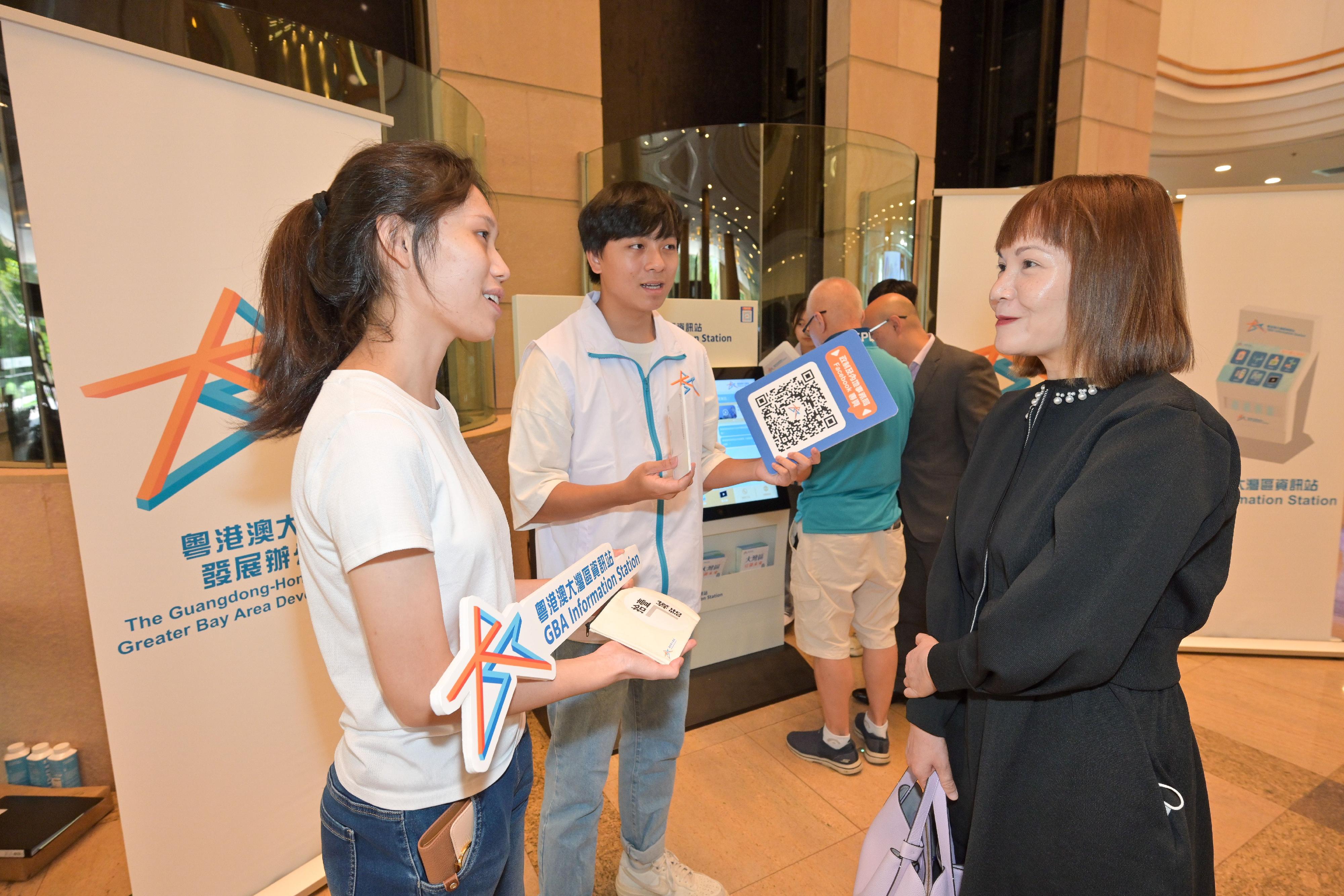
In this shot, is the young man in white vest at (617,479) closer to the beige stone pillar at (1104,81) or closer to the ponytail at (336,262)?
the ponytail at (336,262)

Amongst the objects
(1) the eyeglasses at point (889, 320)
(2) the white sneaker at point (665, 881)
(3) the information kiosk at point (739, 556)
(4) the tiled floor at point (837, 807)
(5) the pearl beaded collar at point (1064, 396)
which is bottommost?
(4) the tiled floor at point (837, 807)

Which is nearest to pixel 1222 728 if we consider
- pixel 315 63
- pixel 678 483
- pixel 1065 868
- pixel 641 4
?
pixel 1065 868

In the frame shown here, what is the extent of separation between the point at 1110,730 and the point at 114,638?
1969mm

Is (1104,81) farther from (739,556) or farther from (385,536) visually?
→ (385,536)

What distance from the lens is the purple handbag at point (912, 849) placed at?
1189 mm

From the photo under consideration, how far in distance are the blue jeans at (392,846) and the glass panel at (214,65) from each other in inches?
49.5

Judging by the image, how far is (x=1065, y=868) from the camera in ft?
3.37

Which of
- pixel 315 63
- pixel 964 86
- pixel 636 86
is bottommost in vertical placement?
pixel 315 63

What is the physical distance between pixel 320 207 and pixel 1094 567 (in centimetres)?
119

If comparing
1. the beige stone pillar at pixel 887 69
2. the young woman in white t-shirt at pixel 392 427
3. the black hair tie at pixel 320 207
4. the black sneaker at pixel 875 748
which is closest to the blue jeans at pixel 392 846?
the young woman in white t-shirt at pixel 392 427

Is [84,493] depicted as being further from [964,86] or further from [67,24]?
[964,86]

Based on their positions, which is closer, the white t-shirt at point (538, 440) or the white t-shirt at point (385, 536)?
the white t-shirt at point (385, 536)

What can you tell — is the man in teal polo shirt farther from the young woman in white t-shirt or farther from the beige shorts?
the young woman in white t-shirt

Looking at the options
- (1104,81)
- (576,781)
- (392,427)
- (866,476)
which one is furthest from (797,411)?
(1104,81)
